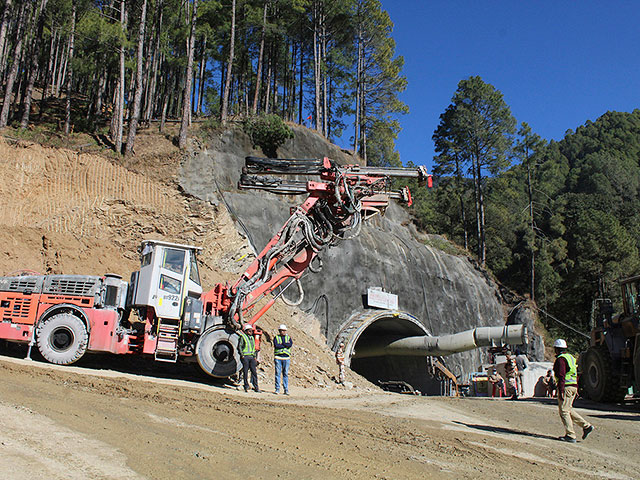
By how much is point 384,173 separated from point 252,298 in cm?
519

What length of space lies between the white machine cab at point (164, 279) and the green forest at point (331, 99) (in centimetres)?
1213

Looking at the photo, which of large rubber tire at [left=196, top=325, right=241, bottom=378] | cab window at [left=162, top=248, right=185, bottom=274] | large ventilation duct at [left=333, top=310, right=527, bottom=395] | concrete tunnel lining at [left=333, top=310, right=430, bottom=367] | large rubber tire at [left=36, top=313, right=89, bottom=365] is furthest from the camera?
concrete tunnel lining at [left=333, top=310, right=430, bottom=367]

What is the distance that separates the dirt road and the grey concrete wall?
11.2 meters

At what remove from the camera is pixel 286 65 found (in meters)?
42.8

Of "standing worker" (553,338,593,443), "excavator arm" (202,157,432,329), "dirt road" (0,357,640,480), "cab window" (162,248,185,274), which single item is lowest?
"dirt road" (0,357,640,480)

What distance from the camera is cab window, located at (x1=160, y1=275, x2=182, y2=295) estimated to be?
1235 cm

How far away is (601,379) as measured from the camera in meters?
14.1

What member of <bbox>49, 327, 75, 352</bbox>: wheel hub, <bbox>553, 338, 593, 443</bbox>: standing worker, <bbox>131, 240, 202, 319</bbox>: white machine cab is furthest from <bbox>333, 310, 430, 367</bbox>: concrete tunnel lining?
<bbox>553, 338, 593, 443</bbox>: standing worker

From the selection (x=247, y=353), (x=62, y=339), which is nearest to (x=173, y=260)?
(x=247, y=353)

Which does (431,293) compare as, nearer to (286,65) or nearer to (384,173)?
(384,173)

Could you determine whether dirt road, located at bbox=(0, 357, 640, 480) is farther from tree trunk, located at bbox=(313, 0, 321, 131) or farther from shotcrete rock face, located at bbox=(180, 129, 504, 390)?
tree trunk, located at bbox=(313, 0, 321, 131)

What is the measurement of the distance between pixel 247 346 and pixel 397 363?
59.6ft

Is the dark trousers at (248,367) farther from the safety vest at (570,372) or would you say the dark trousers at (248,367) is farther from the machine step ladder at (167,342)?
the safety vest at (570,372)

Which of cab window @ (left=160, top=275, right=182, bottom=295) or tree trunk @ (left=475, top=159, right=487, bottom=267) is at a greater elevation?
tree trunk @ (left=475, top=159, right=487, bottom=267)
